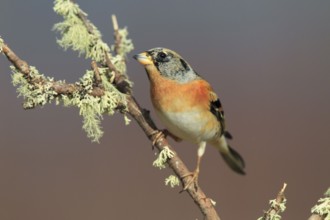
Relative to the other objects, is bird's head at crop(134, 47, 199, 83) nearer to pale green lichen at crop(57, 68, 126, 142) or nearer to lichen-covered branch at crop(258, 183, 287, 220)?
pale green lichen at crop(57, 68, 126, 142)

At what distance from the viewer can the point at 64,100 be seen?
73 cm

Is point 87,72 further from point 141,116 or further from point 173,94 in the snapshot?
point 173,94

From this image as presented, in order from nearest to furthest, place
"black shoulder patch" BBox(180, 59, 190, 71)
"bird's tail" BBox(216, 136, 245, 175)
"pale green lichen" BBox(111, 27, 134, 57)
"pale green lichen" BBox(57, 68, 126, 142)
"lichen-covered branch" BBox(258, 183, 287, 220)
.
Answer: "lichen-covered branch" BBox(258, 183, 287, 220) < "pale green lichen" BBox(57, 68, 126, 142) < "pale green lichen" BBox(111, 27, 134, 57) < "black shoulder patch" BBox(180, 59, 190, 71) < "bird's tail" BBox(216, 136, 245, 175)

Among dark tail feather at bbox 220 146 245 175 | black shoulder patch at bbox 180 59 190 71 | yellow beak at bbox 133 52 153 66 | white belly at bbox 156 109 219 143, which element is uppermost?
black shoulder patch at bbox 180 59 190 71

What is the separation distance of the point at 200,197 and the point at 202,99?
449mm

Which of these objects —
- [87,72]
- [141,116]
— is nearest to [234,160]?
[141,116]

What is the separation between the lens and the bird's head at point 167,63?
3.38 feet

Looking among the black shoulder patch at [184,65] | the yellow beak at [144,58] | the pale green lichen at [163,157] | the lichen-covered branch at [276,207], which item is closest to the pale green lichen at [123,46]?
the yellow beak at [144,58]

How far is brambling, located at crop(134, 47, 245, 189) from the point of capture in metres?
1.06

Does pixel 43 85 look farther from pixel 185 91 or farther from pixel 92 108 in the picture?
pixel 185 91

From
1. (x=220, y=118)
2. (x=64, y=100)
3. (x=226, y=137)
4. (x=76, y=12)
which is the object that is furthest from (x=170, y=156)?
(x=226, y=137)

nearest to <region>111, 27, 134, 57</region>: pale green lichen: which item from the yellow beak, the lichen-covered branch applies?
the yellow beak

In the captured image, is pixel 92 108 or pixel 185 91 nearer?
pixel 92 108

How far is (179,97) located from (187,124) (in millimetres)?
66
